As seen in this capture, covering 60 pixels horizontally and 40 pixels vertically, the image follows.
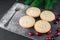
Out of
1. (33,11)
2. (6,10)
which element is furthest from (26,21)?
(6,10)

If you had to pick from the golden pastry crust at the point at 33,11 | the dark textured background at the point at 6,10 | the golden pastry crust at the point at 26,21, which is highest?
the golden pastry crust at the point at 33,11

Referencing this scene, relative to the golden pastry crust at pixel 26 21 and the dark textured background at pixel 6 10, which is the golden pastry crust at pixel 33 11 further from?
the dark textured background at pixel 6 10

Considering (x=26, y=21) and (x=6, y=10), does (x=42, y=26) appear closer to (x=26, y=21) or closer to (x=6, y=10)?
(x=26, y=21)

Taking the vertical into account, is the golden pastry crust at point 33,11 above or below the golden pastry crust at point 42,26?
above

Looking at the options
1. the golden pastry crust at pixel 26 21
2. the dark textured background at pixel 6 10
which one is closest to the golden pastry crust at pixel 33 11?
the golden pastry crust at pixel 26 21

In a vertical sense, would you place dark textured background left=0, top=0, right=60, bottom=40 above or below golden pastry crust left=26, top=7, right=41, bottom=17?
below

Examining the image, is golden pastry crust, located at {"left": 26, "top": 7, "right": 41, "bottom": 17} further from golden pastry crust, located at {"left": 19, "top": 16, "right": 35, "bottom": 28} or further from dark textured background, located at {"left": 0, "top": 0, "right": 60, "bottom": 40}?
dark textured background, located at {"left": 0, "top": 0, "right": 60, "bottom": 40}

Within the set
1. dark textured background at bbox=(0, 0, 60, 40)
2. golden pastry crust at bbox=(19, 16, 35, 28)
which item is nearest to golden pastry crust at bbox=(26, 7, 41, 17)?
golden pastry crust at bbox=(19, 16, 35, 28)
